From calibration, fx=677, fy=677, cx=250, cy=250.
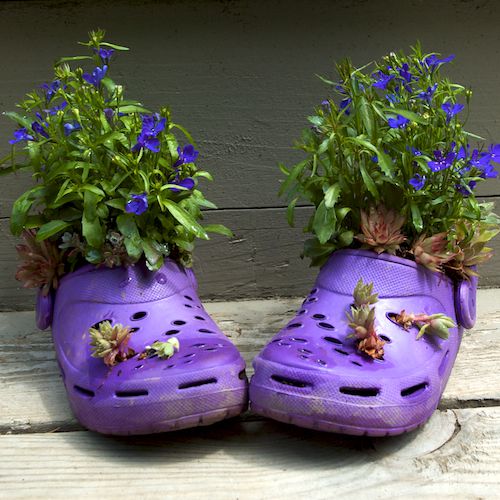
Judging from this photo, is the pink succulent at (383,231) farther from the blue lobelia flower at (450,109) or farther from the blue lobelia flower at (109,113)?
the blue lobelia flower at (109,113)

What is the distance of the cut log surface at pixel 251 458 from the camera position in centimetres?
80

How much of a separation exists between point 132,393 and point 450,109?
2.01 feet

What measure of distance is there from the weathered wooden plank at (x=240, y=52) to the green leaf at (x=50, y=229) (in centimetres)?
42

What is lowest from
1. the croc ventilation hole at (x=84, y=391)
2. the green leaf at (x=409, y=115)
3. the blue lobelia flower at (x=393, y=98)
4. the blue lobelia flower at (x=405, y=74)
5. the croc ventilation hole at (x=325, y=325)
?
the croc ventilation hole at (x=84, y=391)

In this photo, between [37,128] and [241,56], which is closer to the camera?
[37,128]

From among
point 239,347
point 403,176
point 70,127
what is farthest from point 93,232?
point 403,176

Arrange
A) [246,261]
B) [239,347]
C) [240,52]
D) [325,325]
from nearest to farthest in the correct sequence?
1. [325,325]
2. [239,347]
3. [240,52]
4. [246,261]

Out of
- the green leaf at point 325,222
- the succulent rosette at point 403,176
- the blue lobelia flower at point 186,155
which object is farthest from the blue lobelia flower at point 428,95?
the blue lobelia flower at point 186,155

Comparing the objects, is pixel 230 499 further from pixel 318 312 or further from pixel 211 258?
pixel 211 258

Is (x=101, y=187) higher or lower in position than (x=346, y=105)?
lower

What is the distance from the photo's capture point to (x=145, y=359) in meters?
0.90

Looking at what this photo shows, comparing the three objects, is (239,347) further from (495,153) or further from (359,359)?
(495,153)

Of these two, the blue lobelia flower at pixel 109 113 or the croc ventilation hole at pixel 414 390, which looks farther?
the blue lobelia flower at pixel 109 113

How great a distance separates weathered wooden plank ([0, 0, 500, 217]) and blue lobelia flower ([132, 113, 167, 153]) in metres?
0.42
